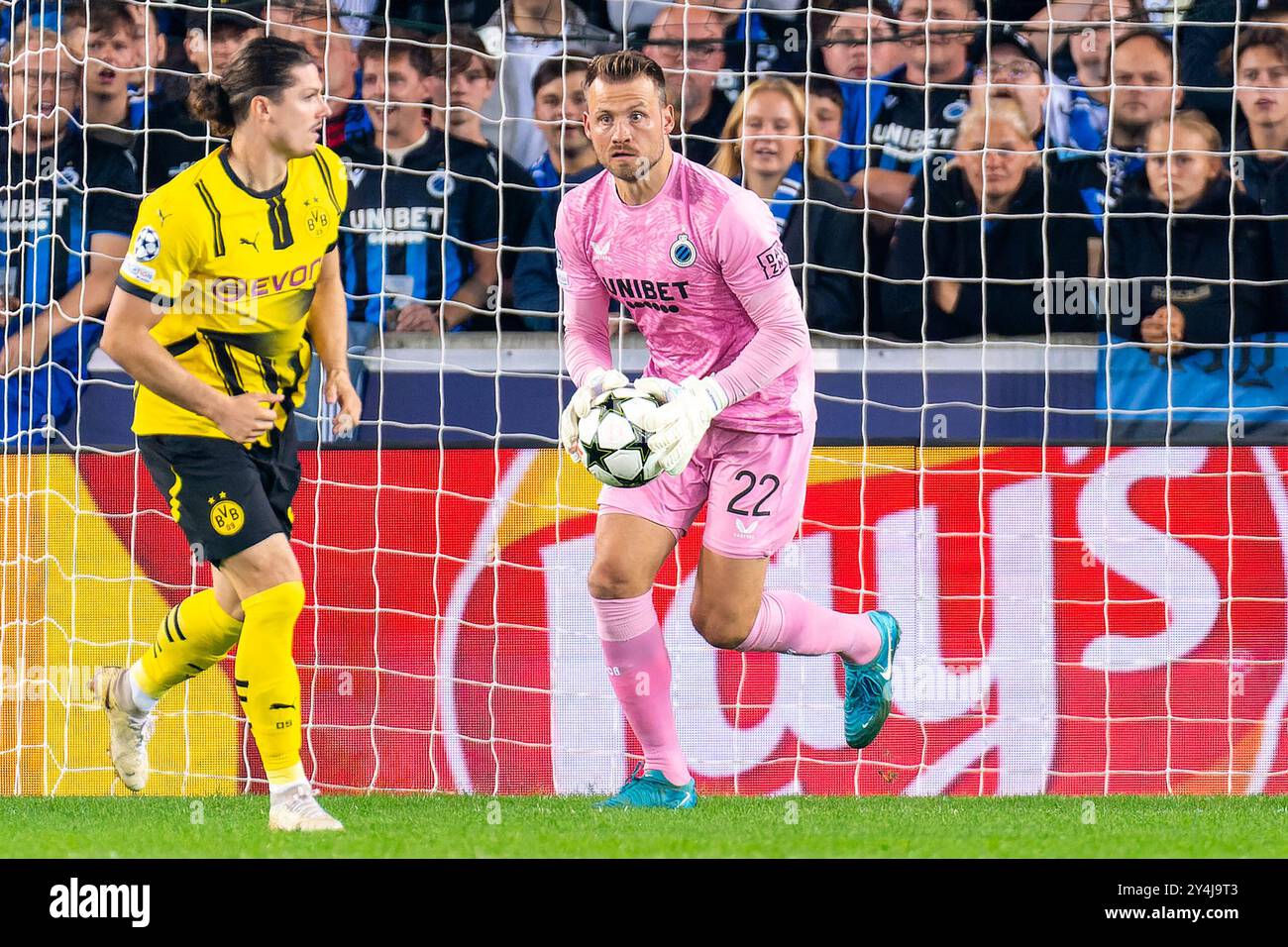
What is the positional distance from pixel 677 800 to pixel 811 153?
2887 millimetres

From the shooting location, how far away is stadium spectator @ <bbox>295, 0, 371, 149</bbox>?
6.80m

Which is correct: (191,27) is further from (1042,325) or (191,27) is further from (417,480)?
(1042,325)

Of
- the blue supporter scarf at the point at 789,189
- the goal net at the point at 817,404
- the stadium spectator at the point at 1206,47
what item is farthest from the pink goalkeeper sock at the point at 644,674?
the stadium spectator at the point at 1206,47

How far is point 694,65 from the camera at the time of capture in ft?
23.3

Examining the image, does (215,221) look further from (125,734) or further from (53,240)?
(53,240)

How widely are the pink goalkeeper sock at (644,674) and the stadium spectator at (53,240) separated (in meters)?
2.46

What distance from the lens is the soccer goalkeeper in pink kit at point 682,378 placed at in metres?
4.58

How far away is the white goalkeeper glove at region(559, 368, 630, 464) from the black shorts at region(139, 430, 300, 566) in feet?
2.63

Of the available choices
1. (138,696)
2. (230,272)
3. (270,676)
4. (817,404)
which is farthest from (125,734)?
(817,404)

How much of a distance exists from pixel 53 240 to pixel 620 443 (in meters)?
Result: 2.72

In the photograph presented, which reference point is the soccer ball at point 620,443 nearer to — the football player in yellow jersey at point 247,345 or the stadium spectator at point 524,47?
the football player in yellow jersey at point 247,345

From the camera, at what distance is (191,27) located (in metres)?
6.81

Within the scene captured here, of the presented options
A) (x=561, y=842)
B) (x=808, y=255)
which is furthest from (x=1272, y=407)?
(x=561, y=842)
